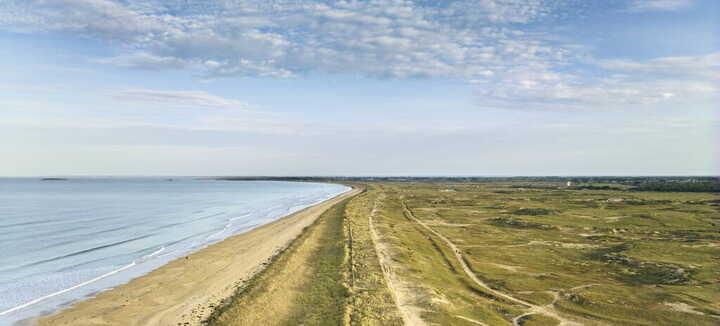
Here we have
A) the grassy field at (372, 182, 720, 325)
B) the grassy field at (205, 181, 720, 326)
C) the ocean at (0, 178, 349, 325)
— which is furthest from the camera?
the ocean at (0, 178, 349, 325)

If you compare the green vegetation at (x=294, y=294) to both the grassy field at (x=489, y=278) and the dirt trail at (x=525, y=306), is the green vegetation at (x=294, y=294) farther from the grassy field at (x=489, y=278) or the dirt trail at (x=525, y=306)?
the dirt trail at (x=525, y=306)

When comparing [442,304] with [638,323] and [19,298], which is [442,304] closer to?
[638,323]

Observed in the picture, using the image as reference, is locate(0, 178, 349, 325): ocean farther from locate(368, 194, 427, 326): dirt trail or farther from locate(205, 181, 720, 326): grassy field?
locate(368, 194, 427, 326): dirt trail

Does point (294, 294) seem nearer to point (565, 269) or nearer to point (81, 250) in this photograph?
point (565, 269)

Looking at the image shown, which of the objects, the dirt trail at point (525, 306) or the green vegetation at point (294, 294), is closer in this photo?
the green vegetation at point (294, 294)

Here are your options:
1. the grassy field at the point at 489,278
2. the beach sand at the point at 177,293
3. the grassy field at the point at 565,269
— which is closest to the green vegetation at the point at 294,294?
the grassy field at the point at 489,278

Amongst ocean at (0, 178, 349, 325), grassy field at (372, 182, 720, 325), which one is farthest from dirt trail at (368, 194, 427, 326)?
ocean at (0, 178, 349, 325)

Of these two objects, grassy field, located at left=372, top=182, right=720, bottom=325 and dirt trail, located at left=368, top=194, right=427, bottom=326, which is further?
grassy field, located at left=372, top=182, right=720, bottom=325

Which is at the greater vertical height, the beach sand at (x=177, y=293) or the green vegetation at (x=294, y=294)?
the green vegetation at (x=294, y=294)
